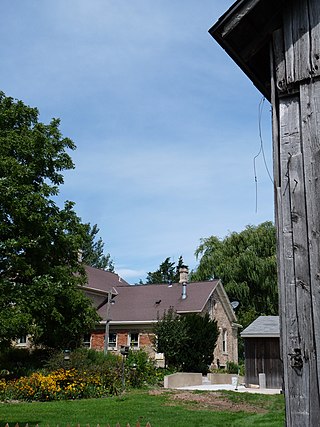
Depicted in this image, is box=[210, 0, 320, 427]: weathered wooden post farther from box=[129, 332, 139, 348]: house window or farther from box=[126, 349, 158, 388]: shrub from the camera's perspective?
box=[129, 332, 139, 348]: house window

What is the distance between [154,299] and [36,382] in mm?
20451

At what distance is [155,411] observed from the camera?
14523mm

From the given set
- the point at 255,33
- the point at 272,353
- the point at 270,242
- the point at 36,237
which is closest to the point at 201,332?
the point at 272,353

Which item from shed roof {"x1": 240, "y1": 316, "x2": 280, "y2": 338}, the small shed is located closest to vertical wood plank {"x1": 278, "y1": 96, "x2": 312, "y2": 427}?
shed roof {"x1": 240, "y1": 316, "x2": 280, "y2": 338}

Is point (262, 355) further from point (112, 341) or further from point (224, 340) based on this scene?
point (224, 340)

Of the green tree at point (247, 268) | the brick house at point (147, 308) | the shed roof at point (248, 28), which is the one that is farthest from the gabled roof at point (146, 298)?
the shed roof at point (248, 28)

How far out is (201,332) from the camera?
3058 centimetres

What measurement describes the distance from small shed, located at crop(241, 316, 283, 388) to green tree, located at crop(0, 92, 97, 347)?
7.73 meters

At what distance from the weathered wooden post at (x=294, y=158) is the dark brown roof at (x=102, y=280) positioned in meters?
34.4

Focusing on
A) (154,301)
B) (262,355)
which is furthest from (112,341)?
(262,355)

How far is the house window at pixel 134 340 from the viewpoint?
36.2 meters

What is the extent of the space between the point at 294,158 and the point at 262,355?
22.3m

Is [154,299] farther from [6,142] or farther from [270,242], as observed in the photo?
[6,142]

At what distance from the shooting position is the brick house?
36.2m
